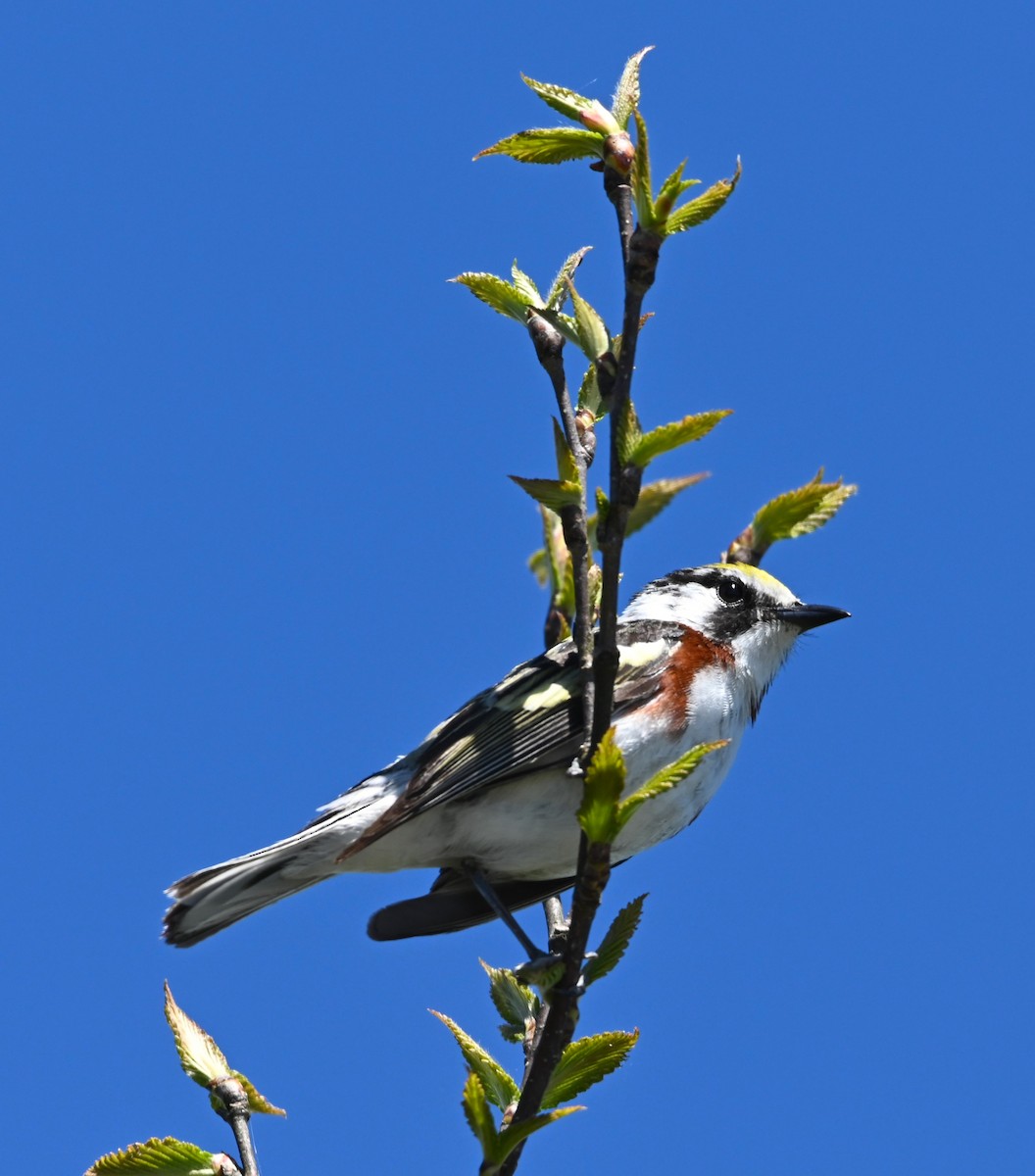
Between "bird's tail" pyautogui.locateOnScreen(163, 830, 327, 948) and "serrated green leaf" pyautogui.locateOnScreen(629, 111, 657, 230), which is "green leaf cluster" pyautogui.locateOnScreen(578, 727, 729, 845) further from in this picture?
"bird's tail" pyautogui.locateOnScreen(163, 830, 327, 948)

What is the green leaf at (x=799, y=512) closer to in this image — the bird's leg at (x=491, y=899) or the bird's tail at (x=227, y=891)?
the bird's leg at (x=491, y=899)

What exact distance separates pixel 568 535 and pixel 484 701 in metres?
1.93

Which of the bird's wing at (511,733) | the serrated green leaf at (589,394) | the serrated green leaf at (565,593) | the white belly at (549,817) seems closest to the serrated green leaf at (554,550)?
the serrated green leaf at (565,593)

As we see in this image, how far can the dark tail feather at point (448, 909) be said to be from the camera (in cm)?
535

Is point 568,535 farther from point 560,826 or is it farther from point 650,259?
point 560,826

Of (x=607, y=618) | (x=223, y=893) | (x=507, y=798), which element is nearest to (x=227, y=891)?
(x=223, y=893)

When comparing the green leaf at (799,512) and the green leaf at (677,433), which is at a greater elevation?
the green leaf at (799,512)

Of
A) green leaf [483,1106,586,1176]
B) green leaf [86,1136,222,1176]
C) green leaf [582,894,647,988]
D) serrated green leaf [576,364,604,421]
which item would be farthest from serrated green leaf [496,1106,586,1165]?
serrated green leaf [576,364,604,421]

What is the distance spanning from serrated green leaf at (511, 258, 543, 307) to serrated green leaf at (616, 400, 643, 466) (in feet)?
2.02

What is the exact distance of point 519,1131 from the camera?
127 inches

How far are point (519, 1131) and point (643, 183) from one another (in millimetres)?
2214

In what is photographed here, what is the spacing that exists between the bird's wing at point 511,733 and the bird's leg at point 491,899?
37cm

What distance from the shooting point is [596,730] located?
316cm

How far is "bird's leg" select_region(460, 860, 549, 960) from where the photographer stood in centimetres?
486
